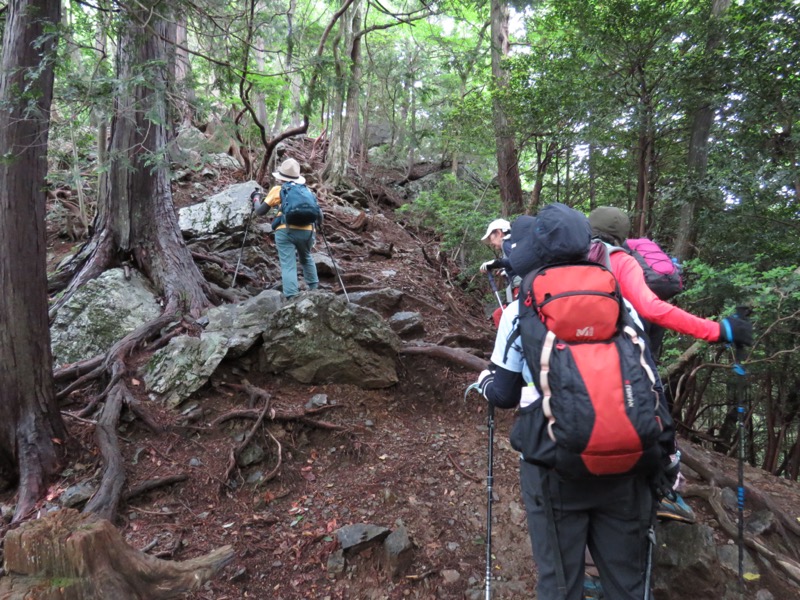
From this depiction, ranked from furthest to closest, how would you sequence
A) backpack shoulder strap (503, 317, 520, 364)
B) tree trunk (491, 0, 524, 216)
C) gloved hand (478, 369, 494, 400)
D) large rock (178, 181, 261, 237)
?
tree trunk (491, 0, 524, 216)
large rock (178, 181, 261, 237)
gloved hand (478, 369, 494, 400)
backpack shoulder strap (503, 317, 520, 364)

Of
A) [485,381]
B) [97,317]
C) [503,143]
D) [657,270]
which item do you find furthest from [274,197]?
[657,270]

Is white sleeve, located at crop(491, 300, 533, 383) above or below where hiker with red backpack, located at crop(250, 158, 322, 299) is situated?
below

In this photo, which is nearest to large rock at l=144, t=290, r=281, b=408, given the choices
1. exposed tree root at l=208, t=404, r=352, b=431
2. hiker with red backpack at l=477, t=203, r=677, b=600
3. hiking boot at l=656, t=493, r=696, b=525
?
exposed tree root at l=208, t=404, r=352, b=431

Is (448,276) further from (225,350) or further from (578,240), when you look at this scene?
(578,240)

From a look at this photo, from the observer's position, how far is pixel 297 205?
6.41 meters

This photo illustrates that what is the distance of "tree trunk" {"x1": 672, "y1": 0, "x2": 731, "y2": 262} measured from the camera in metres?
6.29

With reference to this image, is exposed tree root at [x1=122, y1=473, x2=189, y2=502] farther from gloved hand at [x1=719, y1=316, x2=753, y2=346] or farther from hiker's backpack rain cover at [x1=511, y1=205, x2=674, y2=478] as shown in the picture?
gloved hand at [x1=719, y1=316, x2=753, y2=346]

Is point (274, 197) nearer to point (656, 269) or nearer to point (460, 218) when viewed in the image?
point (460, 218)

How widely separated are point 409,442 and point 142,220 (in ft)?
17.8

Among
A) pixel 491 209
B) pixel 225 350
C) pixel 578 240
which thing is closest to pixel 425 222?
pixel 491 209

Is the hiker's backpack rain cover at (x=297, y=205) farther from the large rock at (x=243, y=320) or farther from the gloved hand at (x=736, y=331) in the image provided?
the gloved hand at (x=736, y=331)

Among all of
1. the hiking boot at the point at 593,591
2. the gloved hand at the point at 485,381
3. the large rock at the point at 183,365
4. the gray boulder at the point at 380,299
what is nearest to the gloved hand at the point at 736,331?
the gloved hand at the point at 485,381

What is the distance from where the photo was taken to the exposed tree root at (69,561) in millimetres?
2281

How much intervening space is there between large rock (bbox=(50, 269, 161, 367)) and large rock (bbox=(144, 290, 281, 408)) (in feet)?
3.94
